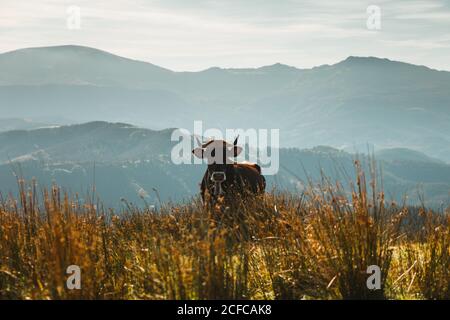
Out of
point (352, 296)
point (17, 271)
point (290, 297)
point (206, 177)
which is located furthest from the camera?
point (206, 177)

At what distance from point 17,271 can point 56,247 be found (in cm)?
146

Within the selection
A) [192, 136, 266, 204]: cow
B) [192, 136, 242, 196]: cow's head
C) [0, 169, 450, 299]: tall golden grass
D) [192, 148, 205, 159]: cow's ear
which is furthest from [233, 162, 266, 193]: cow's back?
[0, 169, 450, 299]: tall golden grass

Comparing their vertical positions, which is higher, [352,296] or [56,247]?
[56,247]

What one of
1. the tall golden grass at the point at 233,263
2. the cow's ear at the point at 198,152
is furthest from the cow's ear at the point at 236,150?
the tall golden grass at the point at 233,263

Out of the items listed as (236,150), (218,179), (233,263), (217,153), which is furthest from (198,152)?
(233,263)

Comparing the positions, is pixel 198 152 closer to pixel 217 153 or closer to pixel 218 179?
pixel 217 153

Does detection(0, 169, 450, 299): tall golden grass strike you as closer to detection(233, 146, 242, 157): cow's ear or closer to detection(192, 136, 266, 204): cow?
detection(192, 136, 266, 204): cow

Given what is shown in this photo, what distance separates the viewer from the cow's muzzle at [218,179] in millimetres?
10727

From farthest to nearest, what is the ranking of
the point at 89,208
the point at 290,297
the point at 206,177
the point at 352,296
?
Result: the point at 206,177 → the point at 89,208 → the point at 290,297 → the point at 352,296

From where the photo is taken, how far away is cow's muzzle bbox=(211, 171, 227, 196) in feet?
35.2

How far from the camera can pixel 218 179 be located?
35.1ft
